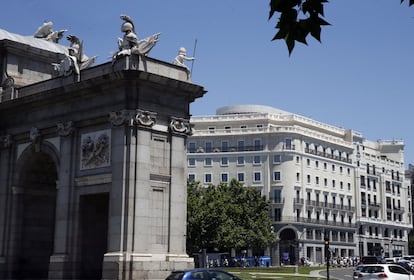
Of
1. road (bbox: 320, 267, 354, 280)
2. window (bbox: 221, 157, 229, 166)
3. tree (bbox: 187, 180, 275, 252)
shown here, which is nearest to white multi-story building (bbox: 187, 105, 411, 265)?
window (bbox: 221, 157, 229, 166)

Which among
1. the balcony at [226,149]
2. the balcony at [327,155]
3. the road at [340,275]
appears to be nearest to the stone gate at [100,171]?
the road at [340,275]

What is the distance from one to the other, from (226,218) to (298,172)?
2950 centimetres

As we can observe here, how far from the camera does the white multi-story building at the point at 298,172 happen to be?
320 ft

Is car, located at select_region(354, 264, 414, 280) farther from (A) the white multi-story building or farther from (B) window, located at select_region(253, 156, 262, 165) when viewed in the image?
(B) window, located at select_region(253, 156, 262, 165)

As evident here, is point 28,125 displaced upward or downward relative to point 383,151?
downward

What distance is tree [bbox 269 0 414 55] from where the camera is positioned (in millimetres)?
6480

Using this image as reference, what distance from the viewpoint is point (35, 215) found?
118 ft

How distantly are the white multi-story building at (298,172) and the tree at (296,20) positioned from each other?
293 ft

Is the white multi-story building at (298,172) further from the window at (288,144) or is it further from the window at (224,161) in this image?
the window at (224,161)

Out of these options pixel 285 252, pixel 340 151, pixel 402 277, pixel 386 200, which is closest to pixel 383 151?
pixel 386 200

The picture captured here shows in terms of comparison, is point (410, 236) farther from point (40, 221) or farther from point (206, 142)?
point (40, 221)

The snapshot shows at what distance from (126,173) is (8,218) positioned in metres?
9.84

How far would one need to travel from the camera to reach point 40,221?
3606 centimetres

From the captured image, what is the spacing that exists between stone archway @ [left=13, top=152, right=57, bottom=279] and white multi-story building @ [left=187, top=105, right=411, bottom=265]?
6190 cm
